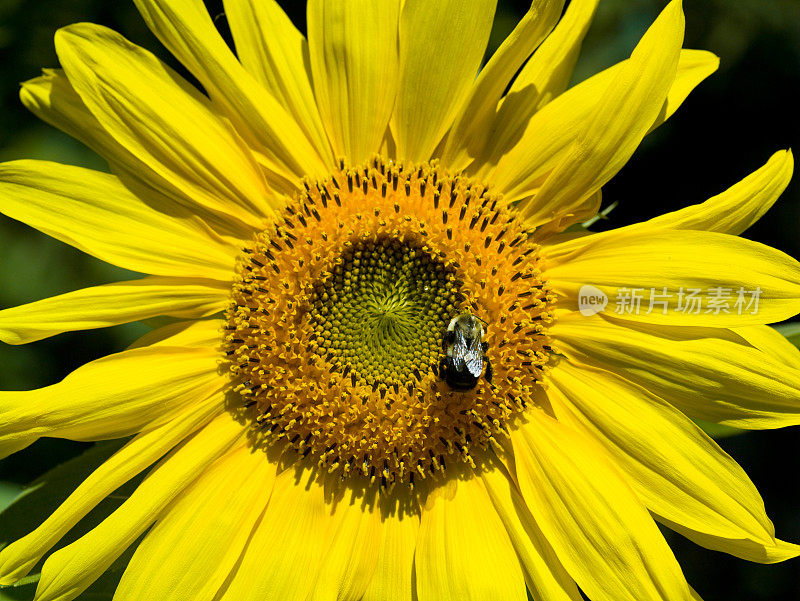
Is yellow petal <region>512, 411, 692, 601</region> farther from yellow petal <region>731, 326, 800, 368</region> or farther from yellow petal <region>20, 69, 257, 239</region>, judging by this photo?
yellow petal <region>20, 69, 257, 239</region>

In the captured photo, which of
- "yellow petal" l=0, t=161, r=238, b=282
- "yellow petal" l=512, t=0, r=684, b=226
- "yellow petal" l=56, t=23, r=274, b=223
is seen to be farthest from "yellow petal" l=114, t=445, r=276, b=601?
"yellow petal" l=512, t=0, r=684, b=226

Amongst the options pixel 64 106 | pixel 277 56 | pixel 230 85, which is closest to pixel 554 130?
pixel 277 56

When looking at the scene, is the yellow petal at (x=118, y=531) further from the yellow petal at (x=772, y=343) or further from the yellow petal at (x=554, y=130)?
the yellow petal at (x=772, y=343)

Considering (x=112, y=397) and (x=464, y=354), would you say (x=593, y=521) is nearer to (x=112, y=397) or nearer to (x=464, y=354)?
(x=464, y=354)

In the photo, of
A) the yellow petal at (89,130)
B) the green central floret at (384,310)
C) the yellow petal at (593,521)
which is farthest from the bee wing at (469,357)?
the yellow petal at (89,130)

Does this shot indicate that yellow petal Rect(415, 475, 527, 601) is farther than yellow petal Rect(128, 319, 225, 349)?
No

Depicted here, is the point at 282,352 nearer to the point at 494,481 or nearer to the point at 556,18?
the point at 494,481
